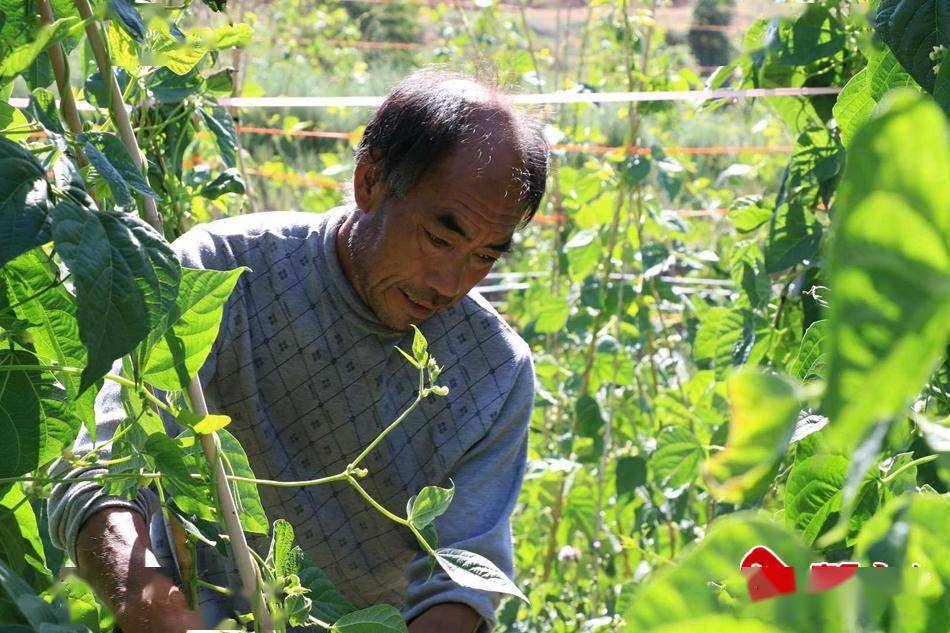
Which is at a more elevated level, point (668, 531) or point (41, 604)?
point (41, 604)

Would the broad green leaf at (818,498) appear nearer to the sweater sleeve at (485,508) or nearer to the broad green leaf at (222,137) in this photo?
the sweater sleeve at (485,508)

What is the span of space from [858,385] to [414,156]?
1.47 m

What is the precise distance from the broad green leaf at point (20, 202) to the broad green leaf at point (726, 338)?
5.39 ft

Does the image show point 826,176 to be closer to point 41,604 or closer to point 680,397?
point 680,397

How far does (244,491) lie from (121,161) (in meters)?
0.34

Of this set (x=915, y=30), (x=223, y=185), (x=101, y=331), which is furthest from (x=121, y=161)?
(x=223, y=185)

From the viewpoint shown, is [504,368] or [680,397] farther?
[680,397]

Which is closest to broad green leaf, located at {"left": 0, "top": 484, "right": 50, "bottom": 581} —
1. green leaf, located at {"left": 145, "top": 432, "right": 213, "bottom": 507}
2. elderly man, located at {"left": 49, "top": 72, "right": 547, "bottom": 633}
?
green leaf, located at {"left": 145, "top": 432, "right": 213, "bottom": 507}

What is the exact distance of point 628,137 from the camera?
2.89m

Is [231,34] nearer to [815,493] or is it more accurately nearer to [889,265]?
[815,493]

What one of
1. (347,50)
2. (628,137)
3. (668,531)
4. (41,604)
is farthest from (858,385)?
(347,50)

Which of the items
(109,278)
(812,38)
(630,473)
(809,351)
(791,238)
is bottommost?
(630,473)

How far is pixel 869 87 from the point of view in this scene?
4.15 ft

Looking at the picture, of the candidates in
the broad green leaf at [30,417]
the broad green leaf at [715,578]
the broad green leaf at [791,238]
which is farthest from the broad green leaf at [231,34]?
the broad green leaf at [791,238]
